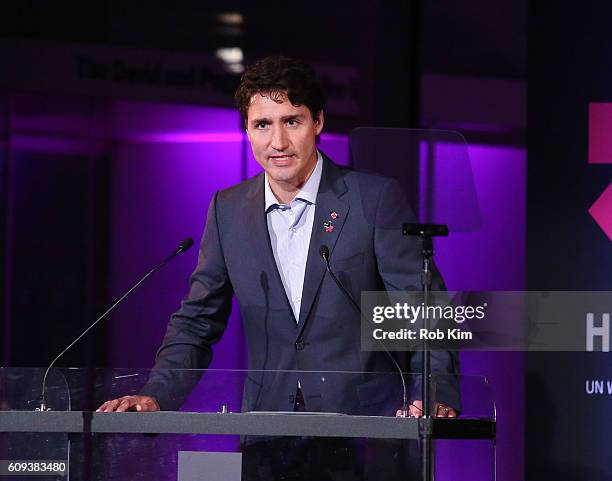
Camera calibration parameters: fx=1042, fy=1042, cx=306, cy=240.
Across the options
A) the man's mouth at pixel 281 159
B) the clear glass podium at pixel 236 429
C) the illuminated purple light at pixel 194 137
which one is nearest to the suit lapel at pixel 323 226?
the man's mouth at pixel 281 159

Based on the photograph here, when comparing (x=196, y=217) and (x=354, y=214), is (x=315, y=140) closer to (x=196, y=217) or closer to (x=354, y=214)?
(x=354, y=214)

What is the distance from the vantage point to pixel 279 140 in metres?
3.06

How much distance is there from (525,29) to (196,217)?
1675mm

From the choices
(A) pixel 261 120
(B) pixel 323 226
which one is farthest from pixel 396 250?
(A) pixel 261 120

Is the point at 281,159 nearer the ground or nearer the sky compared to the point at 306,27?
nearer the ground

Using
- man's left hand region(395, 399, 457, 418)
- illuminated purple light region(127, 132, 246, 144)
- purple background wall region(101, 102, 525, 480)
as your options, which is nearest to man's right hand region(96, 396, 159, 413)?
man's left hand region(395, 399, 457, 418)

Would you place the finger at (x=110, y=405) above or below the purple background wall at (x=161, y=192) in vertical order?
below

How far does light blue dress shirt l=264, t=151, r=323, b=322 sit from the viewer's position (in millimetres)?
3023

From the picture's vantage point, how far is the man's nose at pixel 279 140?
3061 mm

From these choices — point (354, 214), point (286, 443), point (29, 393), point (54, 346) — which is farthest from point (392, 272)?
point (54, 346)

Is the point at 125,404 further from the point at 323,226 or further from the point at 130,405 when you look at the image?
the point at 323,226

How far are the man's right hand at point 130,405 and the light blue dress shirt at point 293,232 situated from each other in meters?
0.70

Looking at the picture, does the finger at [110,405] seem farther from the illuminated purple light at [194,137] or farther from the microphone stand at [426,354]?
the illuminated purple light at [194,137]

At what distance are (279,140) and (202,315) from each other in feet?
1.84
